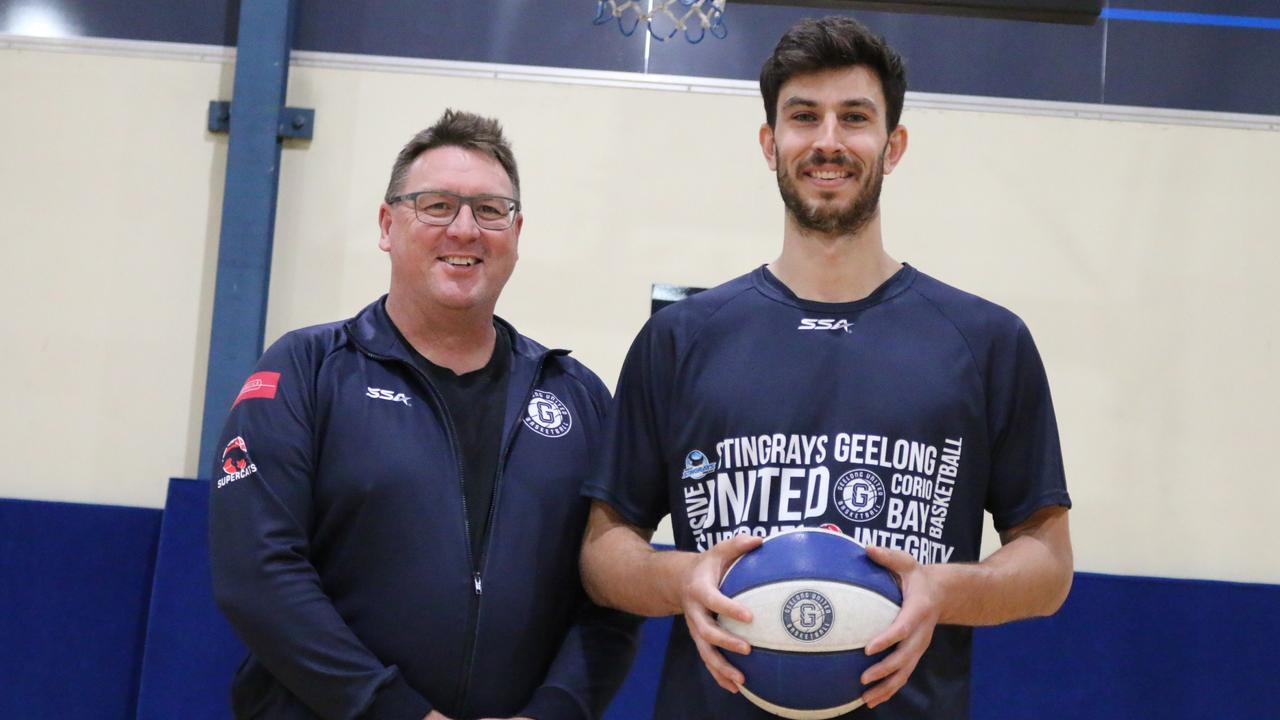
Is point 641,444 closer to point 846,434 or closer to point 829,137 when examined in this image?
point 846,434

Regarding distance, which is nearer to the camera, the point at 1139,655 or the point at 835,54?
the point at 835,54

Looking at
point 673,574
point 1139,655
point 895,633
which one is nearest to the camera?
point 895,633

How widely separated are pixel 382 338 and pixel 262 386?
26cm

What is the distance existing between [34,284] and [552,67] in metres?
2.42

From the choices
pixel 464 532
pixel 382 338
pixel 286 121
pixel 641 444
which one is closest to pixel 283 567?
pixel 464 532

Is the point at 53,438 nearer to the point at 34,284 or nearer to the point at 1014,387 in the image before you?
the point at 34,284

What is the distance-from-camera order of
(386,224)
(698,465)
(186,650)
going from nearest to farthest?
(698,465), (386,224), (186,650)

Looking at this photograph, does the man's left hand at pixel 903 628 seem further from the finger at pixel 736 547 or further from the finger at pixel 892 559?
the finger at pixel 736 547

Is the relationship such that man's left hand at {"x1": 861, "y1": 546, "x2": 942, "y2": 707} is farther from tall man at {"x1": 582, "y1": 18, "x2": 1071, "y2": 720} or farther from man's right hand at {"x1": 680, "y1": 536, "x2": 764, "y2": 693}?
man's right hand at {"x1": 680, "y1": 536, "x2": 764, "y2": 693}

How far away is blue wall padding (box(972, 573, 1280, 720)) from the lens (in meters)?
4.37

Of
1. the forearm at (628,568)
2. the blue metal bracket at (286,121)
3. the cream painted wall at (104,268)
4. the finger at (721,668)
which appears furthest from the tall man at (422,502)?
the cream painted wall at (104,268)

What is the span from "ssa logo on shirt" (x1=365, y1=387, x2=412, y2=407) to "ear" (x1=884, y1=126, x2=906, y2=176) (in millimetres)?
1015

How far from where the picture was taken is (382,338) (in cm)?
234

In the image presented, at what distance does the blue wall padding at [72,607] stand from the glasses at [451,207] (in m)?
2.82
